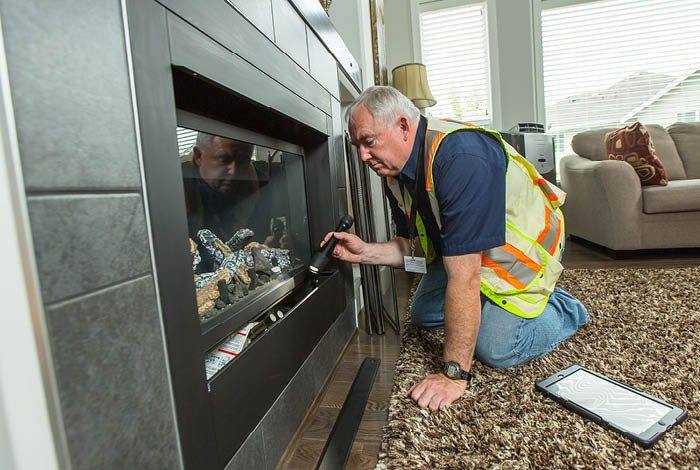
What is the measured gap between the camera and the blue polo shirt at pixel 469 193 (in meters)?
1.04

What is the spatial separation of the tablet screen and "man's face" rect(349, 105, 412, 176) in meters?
0.76

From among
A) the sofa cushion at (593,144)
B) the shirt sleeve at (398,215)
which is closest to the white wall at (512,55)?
the sofa cushion at (593,144)

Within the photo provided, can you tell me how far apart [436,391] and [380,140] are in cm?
71

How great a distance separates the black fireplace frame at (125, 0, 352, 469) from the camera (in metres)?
0.54

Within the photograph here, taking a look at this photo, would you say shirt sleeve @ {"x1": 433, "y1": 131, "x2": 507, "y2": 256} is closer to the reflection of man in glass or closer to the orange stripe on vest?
the orange stripe on vest

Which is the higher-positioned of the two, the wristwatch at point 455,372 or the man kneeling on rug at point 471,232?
the man kneeling on rug at point 471,232

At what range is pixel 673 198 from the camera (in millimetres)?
2398

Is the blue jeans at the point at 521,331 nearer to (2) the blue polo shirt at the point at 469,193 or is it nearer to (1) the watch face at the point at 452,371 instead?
(1) the watch face at the point at 452,371

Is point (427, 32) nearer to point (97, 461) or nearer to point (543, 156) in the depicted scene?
point (543, 156)

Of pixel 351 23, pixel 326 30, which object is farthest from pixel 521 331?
pixel 351 23

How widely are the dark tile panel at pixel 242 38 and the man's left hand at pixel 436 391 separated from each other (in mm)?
868

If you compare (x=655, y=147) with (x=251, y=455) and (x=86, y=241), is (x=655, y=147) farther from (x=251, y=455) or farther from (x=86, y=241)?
(x=86, y=241)

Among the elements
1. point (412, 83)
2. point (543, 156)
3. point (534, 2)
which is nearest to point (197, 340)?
point (412, 83)

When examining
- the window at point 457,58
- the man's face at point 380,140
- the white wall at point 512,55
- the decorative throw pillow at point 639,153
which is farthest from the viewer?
the window at point 457,58
